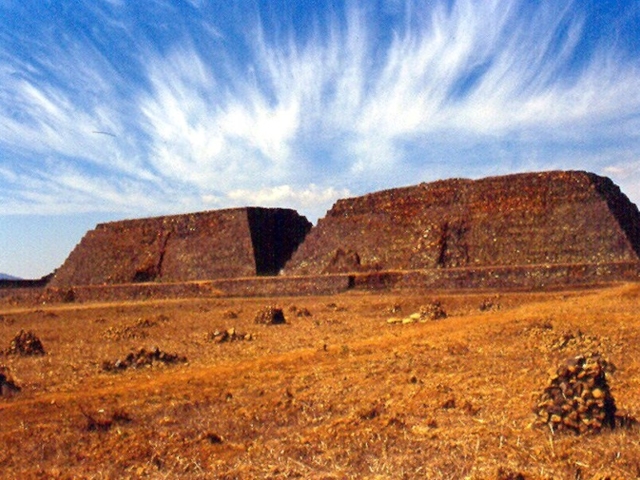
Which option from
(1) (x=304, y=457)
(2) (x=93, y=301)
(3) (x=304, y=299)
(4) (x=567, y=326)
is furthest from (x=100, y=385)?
(2) (x=93, y=301)

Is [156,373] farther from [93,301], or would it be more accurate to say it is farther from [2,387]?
[93,301]

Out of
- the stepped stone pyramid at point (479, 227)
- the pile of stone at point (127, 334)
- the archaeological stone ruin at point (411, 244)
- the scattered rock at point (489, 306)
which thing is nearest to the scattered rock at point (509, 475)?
the pile of stone at point (127, 334)

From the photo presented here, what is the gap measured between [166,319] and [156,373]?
36.5 feet

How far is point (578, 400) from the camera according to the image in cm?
552

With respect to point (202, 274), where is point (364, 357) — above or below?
below

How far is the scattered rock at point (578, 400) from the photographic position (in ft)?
17.8

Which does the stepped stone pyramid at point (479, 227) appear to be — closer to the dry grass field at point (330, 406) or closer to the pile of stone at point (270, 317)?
the pile of stone at point (270, 317)

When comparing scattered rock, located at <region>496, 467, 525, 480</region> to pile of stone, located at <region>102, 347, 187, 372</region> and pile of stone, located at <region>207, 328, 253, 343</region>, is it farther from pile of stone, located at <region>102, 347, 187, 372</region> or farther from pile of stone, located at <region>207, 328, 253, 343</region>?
pile of stone, located at <region>207, 328, 253, 343</region>

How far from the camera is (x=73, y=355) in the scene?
1248cm

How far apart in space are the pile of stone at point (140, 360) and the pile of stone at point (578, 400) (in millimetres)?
6830

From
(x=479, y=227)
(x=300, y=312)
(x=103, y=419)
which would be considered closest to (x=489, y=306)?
(x=300, y=312)

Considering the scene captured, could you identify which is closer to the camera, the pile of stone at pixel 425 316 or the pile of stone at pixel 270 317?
the pile of stone at pixel 425 316

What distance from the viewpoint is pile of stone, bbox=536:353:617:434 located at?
5430 millimetres

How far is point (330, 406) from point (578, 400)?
253 centimetres
